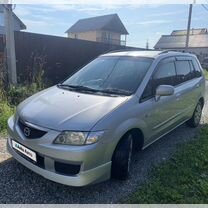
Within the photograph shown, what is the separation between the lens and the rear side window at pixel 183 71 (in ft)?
15.3

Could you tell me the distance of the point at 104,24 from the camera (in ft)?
120

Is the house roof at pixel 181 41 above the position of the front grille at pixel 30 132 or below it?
below

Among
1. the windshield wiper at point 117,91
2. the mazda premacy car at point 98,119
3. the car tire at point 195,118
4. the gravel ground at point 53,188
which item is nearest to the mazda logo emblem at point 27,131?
the mazda premacy car at point 98,119

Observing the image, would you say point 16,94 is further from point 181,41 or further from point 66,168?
point 181,41

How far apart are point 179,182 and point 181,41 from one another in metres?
53.0

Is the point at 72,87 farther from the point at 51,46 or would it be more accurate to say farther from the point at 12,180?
the point at 51,46

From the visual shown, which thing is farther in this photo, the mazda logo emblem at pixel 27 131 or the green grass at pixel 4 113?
the green grass at pixel 4 113

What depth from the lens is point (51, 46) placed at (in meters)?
8.52

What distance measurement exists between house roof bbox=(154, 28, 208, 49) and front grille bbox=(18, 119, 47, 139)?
50409 millimetres

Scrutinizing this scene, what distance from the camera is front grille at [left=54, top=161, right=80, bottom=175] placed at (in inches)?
105

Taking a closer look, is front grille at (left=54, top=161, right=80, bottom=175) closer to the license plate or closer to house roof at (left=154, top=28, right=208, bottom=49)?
the license plate

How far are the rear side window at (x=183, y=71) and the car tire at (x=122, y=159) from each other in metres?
2.03

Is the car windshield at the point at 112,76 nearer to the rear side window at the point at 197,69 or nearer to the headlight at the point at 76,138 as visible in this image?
the headlight at the point at 76,138

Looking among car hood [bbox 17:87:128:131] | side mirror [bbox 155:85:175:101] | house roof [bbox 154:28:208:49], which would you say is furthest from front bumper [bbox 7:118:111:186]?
house roof [bbox 154:28:208:49]
